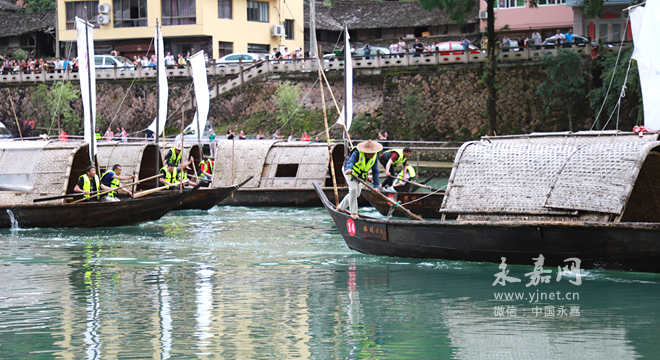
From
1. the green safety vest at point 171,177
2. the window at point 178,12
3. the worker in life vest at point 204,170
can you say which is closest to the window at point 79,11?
the window at point 178,12

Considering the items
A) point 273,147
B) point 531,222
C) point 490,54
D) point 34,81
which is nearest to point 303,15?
point 34,81

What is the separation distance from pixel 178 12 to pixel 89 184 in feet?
91.0

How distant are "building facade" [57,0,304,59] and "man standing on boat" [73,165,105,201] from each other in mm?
26116

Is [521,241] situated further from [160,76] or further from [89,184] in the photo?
[160,76]

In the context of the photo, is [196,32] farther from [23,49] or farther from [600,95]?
[600,95]

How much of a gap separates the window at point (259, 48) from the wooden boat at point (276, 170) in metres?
22.7

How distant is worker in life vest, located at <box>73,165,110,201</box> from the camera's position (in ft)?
59.7

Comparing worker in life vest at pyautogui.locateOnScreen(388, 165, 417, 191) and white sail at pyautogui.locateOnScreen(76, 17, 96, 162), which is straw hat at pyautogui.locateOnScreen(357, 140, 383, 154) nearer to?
worker in life vest at pyautogui.locateOnScreen(388, 165, 417, 191)

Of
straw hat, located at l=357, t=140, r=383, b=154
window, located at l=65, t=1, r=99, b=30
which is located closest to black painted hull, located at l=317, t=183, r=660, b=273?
straw hat, located at l=357, t=140, r=383, b=154

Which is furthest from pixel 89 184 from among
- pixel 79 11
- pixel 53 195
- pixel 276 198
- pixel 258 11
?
pixel 79 11

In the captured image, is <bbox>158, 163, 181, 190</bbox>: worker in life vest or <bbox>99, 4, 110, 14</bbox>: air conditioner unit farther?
<bbox>99, 4, 110, 14</bbox>: air conditioner unit

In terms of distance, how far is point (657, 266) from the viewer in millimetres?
11125

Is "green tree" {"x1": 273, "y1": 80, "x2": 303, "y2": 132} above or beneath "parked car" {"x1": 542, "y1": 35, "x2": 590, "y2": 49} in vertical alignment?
beneath

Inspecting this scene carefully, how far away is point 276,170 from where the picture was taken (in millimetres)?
23859
